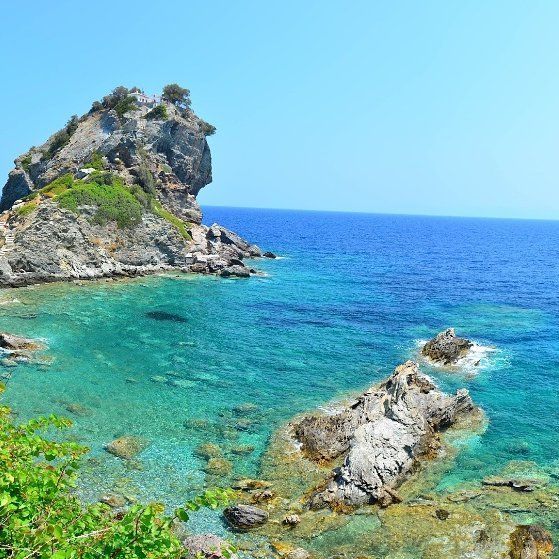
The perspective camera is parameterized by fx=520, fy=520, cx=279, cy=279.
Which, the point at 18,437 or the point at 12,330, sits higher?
the point at 18,437

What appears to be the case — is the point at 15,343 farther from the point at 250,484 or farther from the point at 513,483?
the point at 513,483

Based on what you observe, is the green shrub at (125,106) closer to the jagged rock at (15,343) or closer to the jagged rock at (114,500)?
the jagged rock at (15,343)

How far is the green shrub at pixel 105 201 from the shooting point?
79381 millimetres

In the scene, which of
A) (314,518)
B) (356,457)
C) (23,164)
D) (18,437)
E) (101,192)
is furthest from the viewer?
(23,164)

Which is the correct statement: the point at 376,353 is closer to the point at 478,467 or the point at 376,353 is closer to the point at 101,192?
the point at 478,467

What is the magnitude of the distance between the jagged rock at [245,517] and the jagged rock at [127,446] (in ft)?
24.6

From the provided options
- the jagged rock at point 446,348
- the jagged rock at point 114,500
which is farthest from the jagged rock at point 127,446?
the jagged rock at point 446,348

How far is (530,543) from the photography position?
2208 centimetres

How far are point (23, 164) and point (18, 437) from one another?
352ft

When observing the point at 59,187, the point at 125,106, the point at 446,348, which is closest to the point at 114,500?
the point at 446,348

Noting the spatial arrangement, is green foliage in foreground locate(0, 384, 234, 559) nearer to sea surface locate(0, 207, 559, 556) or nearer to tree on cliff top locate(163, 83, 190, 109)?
sea surface locate(0, 207, 559, 556)

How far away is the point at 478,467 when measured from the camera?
96.1 ft

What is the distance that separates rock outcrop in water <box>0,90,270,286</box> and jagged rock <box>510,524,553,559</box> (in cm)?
6231

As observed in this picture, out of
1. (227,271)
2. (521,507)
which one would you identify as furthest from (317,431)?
(227,271)
